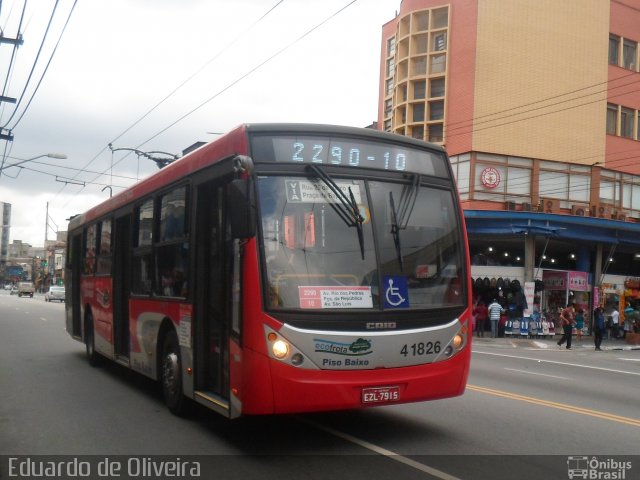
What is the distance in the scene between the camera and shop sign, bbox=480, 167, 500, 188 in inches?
1347

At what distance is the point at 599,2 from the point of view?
3775cm

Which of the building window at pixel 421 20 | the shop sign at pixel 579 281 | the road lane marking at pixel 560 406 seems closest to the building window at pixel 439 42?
the building window at pixel 421 20

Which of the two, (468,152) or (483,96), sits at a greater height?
(483,96)

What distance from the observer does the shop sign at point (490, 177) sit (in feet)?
112

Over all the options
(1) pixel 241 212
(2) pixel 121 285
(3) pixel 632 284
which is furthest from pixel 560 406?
(3) pixel 632 284

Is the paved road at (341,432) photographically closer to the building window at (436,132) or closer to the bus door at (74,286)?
the bus door at (74,286)

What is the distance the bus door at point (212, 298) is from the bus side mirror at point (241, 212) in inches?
34.0

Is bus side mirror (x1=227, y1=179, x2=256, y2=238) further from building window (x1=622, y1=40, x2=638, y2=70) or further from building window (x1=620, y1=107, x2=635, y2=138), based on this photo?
building window (x1=622, y1=40, x2=638, y2=70)

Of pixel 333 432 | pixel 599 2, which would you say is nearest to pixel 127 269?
pixel 333 432

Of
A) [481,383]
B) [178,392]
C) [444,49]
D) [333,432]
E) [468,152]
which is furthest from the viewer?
[444,49]

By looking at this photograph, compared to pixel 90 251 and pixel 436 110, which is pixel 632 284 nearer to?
pixel 436 110

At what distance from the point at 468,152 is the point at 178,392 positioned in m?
28.3

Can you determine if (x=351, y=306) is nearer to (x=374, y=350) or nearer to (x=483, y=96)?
(x=374, y=350)

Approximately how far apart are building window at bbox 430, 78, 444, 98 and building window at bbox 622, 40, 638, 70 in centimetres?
1053
